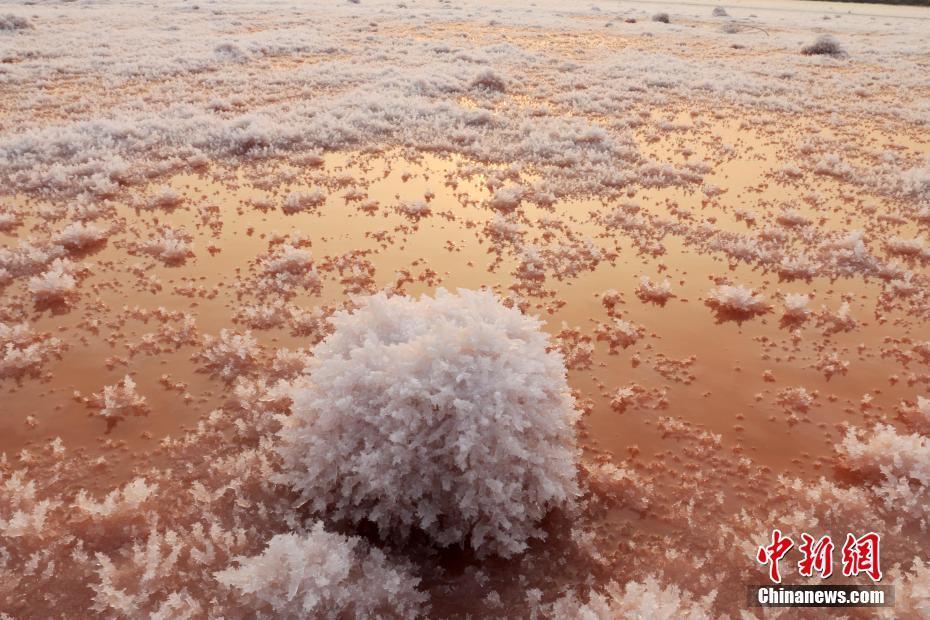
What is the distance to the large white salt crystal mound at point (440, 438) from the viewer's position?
13.2 ft

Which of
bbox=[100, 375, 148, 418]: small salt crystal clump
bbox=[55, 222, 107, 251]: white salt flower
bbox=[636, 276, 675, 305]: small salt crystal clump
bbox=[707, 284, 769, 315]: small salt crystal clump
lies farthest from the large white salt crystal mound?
bbox=[55, 222, 107, 251]: white salt flower

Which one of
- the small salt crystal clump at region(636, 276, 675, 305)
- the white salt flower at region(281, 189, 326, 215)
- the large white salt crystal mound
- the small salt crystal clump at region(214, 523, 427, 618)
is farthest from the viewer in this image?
the white salt flower at region(281, 189, 326, 215)

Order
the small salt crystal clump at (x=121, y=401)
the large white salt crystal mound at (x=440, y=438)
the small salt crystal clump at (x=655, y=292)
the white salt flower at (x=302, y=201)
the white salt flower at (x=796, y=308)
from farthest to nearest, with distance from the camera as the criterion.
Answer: the white salt flower at (x=302, y=201), the small salt crystal clump at (x=655, y=292), the white salt flower at (x=796, y=308), the small salt crystal clump at (x=121, y=401), the large white salt crystal mound at (x=440, y=438)

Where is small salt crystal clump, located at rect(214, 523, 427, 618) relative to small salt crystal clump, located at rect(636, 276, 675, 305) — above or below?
below

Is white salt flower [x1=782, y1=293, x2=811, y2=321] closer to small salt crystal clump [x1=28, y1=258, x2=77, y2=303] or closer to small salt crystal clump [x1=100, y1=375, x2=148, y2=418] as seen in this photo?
small salt crystal clump [x1=100, y1=375, x2=148, y2=418]

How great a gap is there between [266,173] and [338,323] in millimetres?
7327

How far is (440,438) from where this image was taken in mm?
4141

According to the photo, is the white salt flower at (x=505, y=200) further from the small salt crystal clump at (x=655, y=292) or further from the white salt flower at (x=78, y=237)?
the white salt flower at (x=78, y=237)

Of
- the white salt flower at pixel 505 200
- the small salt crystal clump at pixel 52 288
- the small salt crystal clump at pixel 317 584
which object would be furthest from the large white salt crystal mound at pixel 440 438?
the white salt flower at pixel 505 200

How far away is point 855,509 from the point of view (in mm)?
4484

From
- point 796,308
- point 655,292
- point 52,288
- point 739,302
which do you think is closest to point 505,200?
point 655,292

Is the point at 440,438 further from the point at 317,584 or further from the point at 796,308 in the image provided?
the point at 796,308

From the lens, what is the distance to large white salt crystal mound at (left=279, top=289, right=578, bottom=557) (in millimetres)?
4023

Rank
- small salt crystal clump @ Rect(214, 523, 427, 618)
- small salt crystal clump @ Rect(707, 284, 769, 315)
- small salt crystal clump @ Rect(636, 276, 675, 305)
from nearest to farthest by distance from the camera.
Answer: small salt crystal clump @ Rect(214, 523, 427, 618) → small salt crystal clump @ Rect(707, 284, 769, 315) → small salt crystal clump @ Rect(636, 276, 675, 305)
